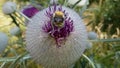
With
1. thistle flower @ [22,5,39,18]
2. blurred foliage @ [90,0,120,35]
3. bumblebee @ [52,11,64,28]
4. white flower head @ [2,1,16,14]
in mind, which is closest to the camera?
bumblebee @ [52,11,64,28]

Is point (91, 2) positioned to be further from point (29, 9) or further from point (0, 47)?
point (0, 47)

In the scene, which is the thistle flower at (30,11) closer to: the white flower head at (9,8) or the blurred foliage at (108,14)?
the white flower head at (9,8)

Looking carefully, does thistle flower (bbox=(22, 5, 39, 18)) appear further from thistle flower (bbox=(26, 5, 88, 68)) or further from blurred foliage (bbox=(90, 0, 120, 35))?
blurred foliage (bbox=(90, 0, 120, 35))

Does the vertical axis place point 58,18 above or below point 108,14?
above

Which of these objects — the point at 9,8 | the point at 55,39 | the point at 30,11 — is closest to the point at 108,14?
the point at 30,11

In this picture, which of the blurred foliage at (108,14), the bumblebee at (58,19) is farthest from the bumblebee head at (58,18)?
the blurred foliage at (108,14)

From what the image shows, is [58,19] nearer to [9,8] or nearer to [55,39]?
[55,39]

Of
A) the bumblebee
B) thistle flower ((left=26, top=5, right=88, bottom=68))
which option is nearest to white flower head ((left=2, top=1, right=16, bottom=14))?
thistle flower ((left=26, top=5, right=88, bottom=68))
